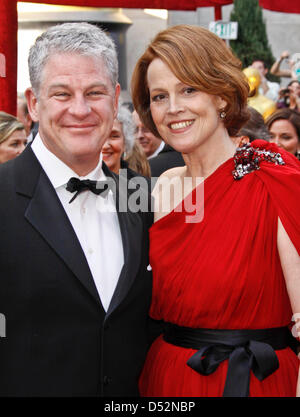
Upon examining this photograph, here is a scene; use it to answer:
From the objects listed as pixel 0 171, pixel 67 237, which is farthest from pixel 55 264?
pixel 0 171

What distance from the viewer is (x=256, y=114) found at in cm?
470

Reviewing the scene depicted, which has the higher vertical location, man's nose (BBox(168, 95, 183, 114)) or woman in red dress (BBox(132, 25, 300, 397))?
man's nose (BBox(168, 95, 183, 114))

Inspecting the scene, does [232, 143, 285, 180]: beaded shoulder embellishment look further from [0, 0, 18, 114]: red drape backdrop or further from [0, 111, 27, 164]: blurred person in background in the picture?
[0, 111, 27, 164]: blurred person in background

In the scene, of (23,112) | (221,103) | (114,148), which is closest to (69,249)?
(221,103)

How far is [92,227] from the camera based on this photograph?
7.87 ft

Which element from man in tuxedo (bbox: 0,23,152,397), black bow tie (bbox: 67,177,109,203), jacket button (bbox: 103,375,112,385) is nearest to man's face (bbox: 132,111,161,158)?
man in tuxedo (bbox: 0,23,152,397)

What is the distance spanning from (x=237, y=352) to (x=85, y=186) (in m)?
0.89

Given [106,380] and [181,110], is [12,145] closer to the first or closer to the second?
[181,110]

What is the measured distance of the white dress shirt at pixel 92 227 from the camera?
233cm

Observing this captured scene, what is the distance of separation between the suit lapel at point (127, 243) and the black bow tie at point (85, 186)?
0.11 metres

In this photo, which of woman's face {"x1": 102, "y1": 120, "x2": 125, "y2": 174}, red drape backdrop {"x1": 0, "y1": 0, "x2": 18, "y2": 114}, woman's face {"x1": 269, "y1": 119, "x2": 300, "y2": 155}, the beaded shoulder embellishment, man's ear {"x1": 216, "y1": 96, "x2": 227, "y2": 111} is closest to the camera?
the beaded shoulder embellishment

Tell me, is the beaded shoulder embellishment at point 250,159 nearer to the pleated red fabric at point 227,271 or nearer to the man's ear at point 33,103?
the pleated red fabric at point 227,271

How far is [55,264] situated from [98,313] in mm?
241

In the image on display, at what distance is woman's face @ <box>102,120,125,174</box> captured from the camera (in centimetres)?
457
